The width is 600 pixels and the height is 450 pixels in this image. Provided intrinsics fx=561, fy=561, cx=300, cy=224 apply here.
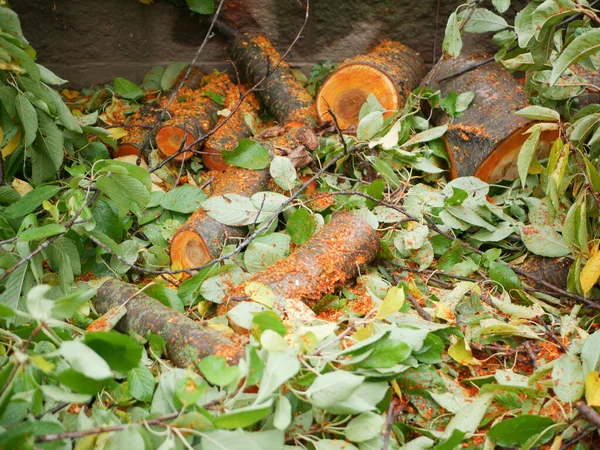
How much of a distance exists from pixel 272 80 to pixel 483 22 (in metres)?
0.77

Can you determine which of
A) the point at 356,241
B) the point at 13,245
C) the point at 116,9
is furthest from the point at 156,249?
the point at 116,9

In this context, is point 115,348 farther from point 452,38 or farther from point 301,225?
point 452,38

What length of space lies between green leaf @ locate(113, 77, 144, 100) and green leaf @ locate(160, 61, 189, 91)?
0.10 meters

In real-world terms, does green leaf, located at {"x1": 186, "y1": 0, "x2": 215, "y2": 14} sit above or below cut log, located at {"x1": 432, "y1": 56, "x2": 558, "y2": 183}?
above

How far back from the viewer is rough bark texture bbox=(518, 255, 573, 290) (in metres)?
1.48

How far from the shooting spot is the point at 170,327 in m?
1.22

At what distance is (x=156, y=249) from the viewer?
1.56m

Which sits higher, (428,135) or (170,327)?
(428,135)

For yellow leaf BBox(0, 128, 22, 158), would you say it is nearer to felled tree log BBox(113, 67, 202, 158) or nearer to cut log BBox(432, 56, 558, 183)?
felled tree log BBox(113, 67, 202, 158)

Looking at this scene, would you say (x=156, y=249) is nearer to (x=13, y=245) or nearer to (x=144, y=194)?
(x=144, y=194)

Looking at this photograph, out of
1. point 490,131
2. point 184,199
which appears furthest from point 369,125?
point 184,199

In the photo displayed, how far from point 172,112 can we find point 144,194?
0.77 metres

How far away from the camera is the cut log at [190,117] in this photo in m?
1.91

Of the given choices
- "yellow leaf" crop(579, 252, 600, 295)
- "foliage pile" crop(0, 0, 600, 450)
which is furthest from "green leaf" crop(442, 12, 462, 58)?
"yellow leaf" crop(579, 252, 600, 295)
